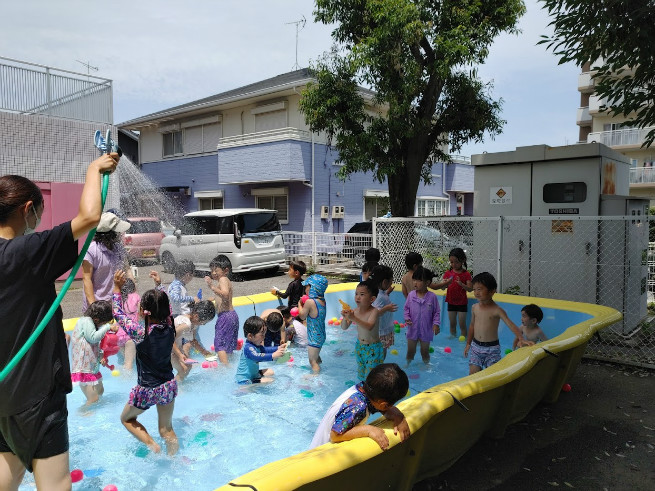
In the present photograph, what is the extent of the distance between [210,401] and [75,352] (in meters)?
1.48

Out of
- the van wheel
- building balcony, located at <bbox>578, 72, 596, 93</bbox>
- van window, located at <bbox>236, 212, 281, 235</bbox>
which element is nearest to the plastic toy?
van window, located at <bbox>236, 212, 281, 235</bbox>

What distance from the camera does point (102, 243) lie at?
5.02 metres

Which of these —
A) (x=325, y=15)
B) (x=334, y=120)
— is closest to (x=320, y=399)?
(x=334, y=120)

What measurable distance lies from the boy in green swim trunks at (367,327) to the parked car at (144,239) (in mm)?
11009

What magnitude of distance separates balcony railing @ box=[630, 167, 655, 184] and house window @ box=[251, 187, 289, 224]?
20.5 m

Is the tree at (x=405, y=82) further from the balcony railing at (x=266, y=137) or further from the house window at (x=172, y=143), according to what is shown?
the house window at (x=172, y=143)

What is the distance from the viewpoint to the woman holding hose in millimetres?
2080

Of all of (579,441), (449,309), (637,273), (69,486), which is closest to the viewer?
(69,486)

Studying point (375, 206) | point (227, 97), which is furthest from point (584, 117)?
point (227, 97)

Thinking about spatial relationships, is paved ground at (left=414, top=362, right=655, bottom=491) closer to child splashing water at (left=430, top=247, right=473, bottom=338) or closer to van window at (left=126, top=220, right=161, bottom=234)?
child splashing water at (left=430, top=247, right=473, bottom=338)

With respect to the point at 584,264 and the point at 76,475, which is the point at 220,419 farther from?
the point at 584,264

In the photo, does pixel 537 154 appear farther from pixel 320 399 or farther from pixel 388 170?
pixel 320 399

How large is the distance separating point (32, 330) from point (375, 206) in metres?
18.8

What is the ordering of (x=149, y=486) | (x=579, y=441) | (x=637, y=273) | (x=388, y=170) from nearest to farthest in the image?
(x=149, y=486) < (x=579, y=441) < (x=637, y=273) < (x=388, y=170)
